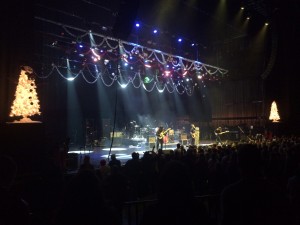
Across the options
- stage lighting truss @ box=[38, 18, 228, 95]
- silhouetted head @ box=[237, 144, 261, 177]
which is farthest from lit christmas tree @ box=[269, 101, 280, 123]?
silhouetted head @ box=[237, 144, 261, 177]

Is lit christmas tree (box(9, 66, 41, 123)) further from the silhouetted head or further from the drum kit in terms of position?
the drum kit

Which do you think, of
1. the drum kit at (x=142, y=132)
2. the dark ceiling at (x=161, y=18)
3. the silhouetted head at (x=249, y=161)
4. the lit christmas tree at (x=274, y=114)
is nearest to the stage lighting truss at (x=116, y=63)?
the dark ceiling at (x=161, y=18)

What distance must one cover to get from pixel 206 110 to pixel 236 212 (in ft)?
74.1

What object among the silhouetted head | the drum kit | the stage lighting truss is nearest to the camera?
the silhouetted head

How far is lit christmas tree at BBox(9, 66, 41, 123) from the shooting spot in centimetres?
866

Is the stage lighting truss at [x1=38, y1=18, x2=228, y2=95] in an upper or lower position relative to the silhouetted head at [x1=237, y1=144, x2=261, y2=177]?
upper

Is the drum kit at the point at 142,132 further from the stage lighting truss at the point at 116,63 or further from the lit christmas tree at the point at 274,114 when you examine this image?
the lit christmas tree at the point at 274,114

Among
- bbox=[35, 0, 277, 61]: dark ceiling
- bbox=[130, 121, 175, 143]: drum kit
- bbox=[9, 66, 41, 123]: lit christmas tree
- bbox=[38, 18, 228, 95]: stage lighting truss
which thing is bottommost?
bbox=[130, 121, 175, 143]: drum kit

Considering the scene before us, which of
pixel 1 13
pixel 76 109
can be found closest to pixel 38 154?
pixel 1 13

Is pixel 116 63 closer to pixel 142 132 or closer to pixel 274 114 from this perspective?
pixel 142 132

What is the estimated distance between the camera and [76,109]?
17391 mm

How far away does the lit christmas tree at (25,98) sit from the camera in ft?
28.4

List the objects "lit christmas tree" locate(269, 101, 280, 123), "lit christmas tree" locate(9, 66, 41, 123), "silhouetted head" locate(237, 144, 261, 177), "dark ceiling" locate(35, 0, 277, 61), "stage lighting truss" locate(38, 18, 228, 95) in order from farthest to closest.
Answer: "lit christmas tree" locate(269, 101, 280, 123), "stage lighting truss" locate(38, 18, 228, 95), "dark ceiling" locate(35, 0, 277, 61), "lit christmas tree" locate(9, 66, 41, 123), "silhouetted head" locate(237, 144, 261, 177)

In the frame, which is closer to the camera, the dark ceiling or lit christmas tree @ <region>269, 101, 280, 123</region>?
the dark ceiling
